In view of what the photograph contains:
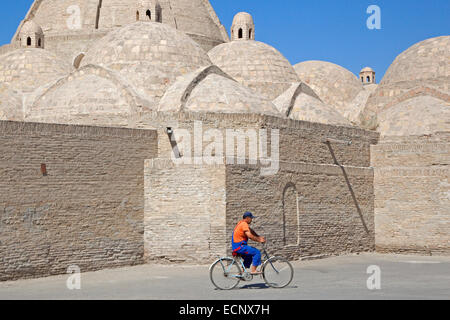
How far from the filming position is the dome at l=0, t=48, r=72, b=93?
2222cm

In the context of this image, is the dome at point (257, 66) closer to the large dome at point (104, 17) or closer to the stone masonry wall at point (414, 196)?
the large dome at point (104, 17)

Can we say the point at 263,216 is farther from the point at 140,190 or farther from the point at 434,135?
the point at 434,135

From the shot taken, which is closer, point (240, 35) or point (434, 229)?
point (434, 229)

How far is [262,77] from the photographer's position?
24.0 meters

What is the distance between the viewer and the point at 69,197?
14.2 meters

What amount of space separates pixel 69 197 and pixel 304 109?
9.19 metres

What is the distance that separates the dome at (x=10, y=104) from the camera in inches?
800

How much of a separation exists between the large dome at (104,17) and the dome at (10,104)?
7222mm

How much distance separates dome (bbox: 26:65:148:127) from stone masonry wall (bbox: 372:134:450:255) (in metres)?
6.80

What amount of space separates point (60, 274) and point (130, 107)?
220 inches

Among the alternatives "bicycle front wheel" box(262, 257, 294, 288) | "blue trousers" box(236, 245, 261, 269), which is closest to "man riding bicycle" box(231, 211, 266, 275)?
"blue trousers" box(236, 245, 261, 269)
